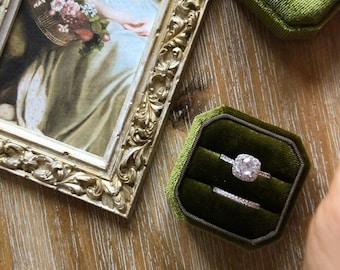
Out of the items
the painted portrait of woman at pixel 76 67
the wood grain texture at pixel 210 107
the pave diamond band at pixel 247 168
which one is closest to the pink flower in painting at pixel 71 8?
the painted portrait of woman at pixel 76 67

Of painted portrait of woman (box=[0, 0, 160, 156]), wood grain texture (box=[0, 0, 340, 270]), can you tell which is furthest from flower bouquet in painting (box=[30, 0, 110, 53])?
wood grain texture (box=[0, 0, 340, 270])

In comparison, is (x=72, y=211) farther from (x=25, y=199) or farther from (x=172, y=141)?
(x=172, y=141)

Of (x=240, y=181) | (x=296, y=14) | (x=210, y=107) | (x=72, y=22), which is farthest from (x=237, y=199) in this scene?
(x=72, y=22)

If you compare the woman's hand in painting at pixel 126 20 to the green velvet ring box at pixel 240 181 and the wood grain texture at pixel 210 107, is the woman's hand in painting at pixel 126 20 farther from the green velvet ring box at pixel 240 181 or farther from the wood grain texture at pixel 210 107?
the green velvet ring box at pixel 240 181

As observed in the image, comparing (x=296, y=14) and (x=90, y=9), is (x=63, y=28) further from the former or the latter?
(x=296, y=14)

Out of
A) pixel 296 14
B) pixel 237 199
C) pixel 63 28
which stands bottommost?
pixel 237 199

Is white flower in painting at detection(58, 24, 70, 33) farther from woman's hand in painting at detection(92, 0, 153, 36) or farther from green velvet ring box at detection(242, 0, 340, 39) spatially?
green velvet ring box at detection(242, 0, 340, 39)
